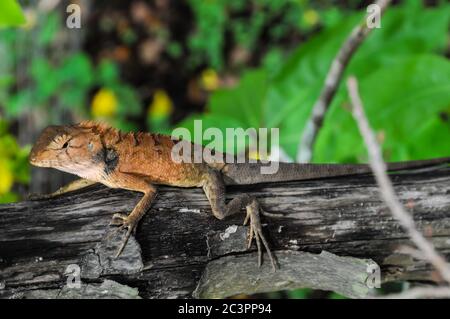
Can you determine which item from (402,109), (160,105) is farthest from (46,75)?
(402,109)

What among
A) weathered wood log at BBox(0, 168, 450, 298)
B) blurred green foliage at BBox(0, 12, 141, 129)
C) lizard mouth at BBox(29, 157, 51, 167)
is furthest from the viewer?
blurred green foliage at BBox(0, 12, 141, 129)

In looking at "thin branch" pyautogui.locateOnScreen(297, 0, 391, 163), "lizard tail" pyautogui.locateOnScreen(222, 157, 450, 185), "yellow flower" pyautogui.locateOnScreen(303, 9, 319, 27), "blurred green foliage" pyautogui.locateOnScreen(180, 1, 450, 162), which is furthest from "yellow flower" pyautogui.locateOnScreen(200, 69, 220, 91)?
"lizard tail" pyautogui.locateOnScreen(222, 157, 450, 185)

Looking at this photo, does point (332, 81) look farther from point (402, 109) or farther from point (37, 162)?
point (37, 162)

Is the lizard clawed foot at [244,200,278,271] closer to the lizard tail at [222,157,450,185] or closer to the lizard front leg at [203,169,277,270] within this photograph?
the lizard front leg at [203,169,277,270]

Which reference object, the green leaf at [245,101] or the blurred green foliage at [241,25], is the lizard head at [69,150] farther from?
the blurred green foliage at [241,25]

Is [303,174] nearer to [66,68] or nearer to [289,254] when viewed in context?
[289,254]

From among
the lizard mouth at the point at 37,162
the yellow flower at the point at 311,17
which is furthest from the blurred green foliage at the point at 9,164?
the yellow flower at the point at 311,17
